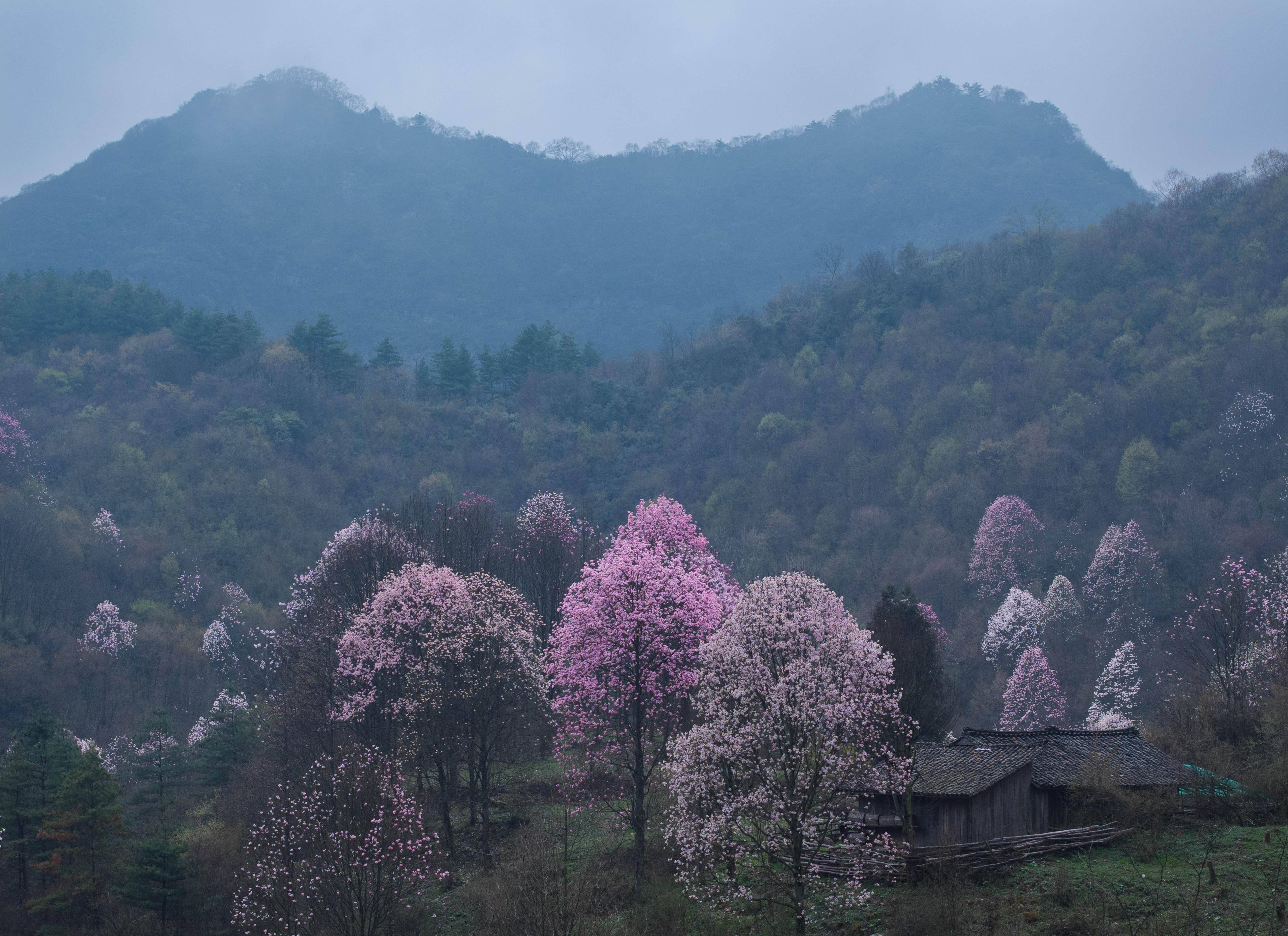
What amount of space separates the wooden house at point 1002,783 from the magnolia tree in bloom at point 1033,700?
26.5 m

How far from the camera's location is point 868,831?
2283cm

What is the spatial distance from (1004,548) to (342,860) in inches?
2559

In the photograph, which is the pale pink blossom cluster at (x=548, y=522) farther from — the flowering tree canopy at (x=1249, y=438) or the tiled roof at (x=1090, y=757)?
the flowering tree canopy at (x=1249, y=438)

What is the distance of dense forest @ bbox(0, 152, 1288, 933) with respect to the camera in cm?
3303

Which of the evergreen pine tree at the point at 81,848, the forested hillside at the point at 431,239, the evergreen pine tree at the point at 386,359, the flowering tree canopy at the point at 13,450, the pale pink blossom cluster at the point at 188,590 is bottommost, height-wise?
the evergreen pine tree at the point at 81,848

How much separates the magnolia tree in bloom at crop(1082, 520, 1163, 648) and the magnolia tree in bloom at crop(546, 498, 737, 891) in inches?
1803

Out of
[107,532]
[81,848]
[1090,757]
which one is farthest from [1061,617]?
[107,532]

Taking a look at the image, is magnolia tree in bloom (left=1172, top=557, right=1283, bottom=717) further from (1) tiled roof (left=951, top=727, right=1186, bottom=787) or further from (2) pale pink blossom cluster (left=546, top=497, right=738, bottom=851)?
(2) pale pink blossom cluster (left=546, top=497, right=738, bottom=851)

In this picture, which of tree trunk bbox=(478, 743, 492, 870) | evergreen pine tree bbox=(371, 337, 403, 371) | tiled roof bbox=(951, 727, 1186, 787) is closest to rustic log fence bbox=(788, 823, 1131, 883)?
tiled roof bbox=(951, 727, 1186, 787)

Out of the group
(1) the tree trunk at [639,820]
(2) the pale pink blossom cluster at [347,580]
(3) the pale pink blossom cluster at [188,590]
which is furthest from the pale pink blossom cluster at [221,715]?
(3) the pale pink blossom cluster at [188,590]

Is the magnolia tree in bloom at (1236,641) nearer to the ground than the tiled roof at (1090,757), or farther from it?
farther from it

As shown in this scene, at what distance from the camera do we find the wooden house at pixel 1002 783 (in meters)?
25.7

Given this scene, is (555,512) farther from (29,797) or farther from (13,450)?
(13,450)

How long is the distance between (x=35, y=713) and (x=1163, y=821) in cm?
4221
